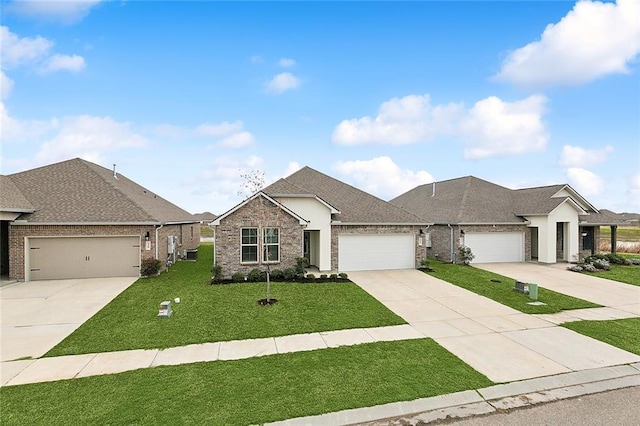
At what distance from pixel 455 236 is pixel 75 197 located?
22.3 meters

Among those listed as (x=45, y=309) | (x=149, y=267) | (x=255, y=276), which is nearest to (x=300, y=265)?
(x=255, y=276)

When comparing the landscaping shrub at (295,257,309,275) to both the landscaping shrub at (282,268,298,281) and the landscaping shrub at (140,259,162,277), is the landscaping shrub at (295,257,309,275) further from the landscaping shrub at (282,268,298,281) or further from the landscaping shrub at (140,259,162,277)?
the landscaping shrub at (140,259,162,277)

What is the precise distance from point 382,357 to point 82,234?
15.0 metres

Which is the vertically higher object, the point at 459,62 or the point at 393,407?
the point at 459,62

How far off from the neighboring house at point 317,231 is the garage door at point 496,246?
16.0ft

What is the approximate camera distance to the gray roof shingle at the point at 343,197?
17.8m

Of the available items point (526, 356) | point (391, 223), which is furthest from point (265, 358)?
point (391, 223)

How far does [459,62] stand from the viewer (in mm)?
17297

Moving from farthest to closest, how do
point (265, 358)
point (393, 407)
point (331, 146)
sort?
point (331, 146)
point (265, 358)
point (393, 407)

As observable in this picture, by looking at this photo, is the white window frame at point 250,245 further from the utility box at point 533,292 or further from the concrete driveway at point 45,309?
the utility box at point 533,292

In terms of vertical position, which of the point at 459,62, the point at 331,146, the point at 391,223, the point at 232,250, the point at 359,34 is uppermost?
the point at 359,34

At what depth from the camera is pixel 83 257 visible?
1499 cm

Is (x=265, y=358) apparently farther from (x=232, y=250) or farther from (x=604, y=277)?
(x=604, y=277)

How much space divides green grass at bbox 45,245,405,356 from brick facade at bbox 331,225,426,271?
148 inches
